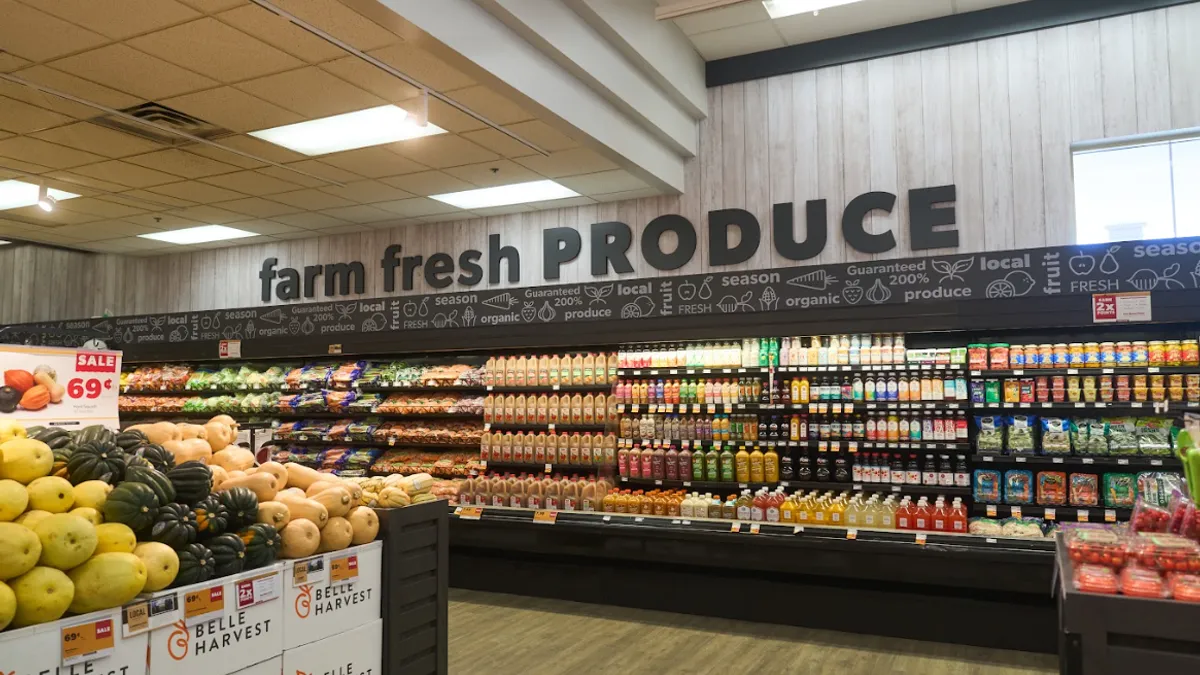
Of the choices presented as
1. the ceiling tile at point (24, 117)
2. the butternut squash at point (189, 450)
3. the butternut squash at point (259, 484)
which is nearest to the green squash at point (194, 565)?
the butternut squash at point (259, 484)

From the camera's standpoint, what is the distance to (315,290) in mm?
9172

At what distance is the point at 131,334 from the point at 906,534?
8405 mm

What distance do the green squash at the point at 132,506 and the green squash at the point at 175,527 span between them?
0.03 m

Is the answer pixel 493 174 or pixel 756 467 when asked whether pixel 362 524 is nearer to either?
pixel 756 467

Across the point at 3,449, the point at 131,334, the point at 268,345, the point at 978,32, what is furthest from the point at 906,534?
the point at 131,334

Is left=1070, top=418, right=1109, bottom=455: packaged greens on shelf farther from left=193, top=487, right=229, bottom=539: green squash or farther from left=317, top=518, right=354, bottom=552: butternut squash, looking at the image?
left=193, top=487, right=229, bottom=539: green squash

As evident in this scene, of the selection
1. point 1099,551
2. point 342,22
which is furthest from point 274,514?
point 1099,551

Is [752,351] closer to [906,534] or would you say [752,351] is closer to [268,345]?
[906,534]

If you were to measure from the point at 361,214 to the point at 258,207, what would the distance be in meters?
0.94

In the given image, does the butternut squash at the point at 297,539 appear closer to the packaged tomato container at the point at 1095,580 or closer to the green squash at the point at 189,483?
the green squash at the point at 189,483

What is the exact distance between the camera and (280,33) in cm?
416

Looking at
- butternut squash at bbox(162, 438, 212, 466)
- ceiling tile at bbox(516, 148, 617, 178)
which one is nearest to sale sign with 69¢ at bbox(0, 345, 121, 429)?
butternut squash at bbox(162, 438, 212, 466)

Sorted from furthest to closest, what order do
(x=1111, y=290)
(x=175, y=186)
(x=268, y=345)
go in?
1. (x=268, y=345)
2. (x=175, y=186)
3. (x=1111, y=290)

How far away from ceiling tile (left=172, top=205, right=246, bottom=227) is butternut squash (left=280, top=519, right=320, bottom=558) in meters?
5.52
